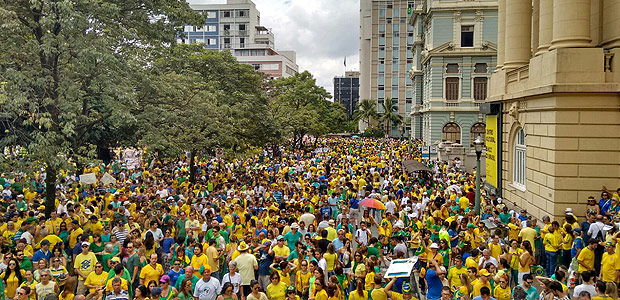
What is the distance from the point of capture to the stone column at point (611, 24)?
15844 millimetres

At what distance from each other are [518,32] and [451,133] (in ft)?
101

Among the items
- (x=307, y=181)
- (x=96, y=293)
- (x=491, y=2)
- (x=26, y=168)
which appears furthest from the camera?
(x=491, y=2)

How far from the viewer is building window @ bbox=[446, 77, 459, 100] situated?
51.0m

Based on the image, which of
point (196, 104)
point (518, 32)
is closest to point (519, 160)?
point (518, 32)

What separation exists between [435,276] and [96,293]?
18.5 ft

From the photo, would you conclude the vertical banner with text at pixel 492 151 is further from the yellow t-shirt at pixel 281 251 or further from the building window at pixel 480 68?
the building window at pixel 480 68

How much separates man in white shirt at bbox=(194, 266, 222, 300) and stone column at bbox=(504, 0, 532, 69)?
55.5 ft

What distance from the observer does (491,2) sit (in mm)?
48938

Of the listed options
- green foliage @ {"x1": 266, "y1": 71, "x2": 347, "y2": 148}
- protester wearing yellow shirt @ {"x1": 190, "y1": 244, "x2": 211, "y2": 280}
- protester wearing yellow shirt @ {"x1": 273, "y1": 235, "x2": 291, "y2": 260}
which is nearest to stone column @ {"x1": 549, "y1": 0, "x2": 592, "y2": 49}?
protester wearing yellow shirt @ {"x1": 273, "y1": 235, "x2": 291, "y2": 260}

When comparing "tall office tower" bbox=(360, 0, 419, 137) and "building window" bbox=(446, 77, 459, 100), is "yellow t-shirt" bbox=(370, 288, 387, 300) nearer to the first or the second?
"building window" bbox=(446, 77, 459, 100)


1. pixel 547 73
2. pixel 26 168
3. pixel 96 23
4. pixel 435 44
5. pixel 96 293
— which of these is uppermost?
pixel 435 44

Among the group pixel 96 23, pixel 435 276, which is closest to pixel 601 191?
pixel 435 276

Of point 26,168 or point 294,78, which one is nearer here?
point 26,168

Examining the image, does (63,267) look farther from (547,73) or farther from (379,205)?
(547,73)
